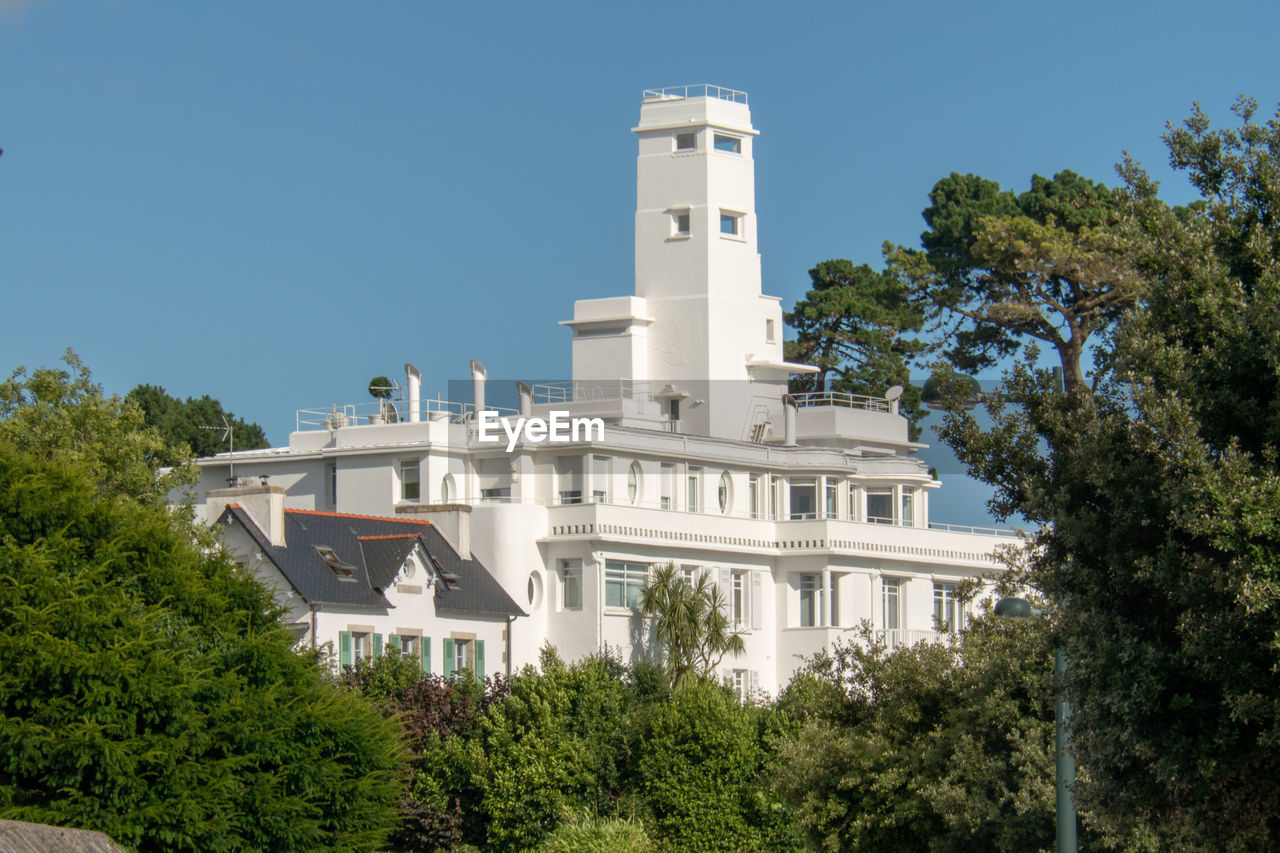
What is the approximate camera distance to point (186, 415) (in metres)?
105

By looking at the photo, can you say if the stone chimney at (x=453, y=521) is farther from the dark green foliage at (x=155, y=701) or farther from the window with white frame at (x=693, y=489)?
the dark green foliage at (x=155, y=701)

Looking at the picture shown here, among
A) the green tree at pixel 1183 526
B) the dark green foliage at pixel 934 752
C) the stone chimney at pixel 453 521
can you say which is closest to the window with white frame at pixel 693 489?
the stone chimney at pixel 453 521

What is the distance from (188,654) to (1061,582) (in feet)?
82.0

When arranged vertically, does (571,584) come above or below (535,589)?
above

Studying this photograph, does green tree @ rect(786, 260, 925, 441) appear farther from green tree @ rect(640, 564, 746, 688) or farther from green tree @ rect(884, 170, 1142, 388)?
green tree @ rect(640, 564, 746, 688)

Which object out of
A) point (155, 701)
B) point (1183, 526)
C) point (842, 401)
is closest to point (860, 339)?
point (842, 401)

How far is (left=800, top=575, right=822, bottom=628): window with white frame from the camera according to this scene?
73000 millimetres

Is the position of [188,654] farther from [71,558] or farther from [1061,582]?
[1061,582]

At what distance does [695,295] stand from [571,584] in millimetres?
16668

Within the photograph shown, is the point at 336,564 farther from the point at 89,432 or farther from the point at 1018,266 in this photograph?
the point at 1018,266

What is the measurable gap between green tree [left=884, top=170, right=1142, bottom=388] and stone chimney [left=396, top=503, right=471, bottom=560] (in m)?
17.7

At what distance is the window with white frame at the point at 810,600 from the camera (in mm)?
73000

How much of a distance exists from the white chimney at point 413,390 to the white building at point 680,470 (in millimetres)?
85

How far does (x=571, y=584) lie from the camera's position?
6856cm
